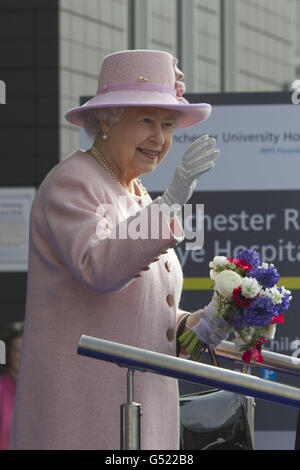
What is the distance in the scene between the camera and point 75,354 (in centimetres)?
325

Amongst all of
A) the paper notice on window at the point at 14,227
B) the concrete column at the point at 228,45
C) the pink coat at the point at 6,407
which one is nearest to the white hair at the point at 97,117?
the pink coat at the point at 6,407

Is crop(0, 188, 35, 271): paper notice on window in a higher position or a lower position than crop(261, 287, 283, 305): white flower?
higher

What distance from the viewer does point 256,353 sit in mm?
3453

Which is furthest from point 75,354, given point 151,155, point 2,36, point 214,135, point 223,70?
point 223,70

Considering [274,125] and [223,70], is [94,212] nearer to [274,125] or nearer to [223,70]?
[274,125]

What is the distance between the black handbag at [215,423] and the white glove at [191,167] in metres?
0.92

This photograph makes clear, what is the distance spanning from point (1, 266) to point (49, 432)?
623 centimetres

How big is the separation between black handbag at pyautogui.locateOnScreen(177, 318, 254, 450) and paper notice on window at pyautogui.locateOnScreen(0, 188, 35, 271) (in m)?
4.87

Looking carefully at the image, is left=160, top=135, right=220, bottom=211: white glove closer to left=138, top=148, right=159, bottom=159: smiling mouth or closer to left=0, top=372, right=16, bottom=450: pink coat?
left=138, top=148, right=159, bottom=159: smiling mouth

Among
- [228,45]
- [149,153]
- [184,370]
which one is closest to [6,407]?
[149,153]

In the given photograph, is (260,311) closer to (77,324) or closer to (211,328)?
(211,328)

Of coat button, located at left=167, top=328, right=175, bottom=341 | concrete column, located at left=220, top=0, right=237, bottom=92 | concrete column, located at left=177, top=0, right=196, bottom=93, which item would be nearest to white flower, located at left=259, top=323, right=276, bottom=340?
coat button, located at left=167, top=328, right=175, bottom=341

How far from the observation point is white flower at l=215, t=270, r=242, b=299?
10.7ft

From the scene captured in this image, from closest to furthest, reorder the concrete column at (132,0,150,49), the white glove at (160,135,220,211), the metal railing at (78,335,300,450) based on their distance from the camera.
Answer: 1. the metal railing at (78,335,300,450)
2. the white glove at (160,135,220,211)
3. the concrete column at (132,0,150,49)
